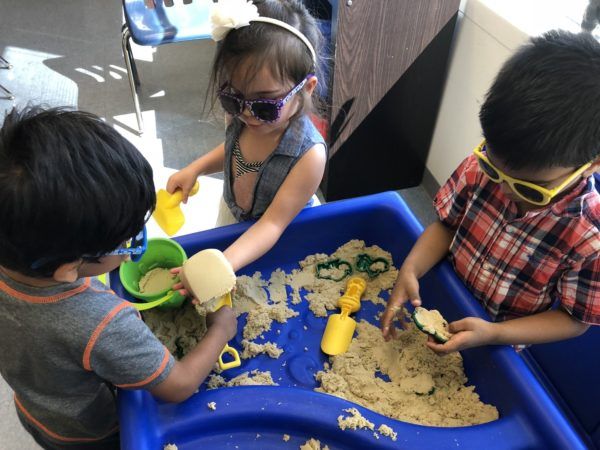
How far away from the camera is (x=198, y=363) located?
65cm

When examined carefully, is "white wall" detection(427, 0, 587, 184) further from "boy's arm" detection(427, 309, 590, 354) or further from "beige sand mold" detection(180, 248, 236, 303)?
"beige sand mold" detection(180, 248, 236, 303)

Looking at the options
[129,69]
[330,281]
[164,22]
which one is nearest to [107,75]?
[129,69]

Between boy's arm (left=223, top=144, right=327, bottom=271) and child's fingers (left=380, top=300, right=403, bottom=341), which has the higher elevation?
boy's arm (left=223, top=144, right=327, bottom=271)

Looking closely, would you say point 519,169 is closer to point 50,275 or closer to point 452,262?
point 452,262

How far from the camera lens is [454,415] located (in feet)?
2.33

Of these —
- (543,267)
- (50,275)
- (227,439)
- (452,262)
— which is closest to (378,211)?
(452,262)

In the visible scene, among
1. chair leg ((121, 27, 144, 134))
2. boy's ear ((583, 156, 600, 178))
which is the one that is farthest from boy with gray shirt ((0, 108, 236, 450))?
chair leg ((121, 27, 144, 134))

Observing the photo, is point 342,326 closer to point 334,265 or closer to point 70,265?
point 334,265

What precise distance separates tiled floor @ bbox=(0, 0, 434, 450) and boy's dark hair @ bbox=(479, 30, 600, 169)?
3.43 feet

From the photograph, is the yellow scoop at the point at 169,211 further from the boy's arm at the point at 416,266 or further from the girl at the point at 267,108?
the boy's arm at the point at 416,266

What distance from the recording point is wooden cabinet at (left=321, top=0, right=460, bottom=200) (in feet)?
4.23

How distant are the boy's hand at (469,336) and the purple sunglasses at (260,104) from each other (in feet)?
1.38

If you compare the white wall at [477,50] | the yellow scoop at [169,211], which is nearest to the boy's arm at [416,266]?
the yellow scoop at [169,211]

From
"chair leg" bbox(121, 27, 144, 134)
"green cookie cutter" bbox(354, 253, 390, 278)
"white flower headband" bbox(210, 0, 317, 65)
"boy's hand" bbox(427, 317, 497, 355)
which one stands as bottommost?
"chair leg" bbox(121, 27, 144, 134)
